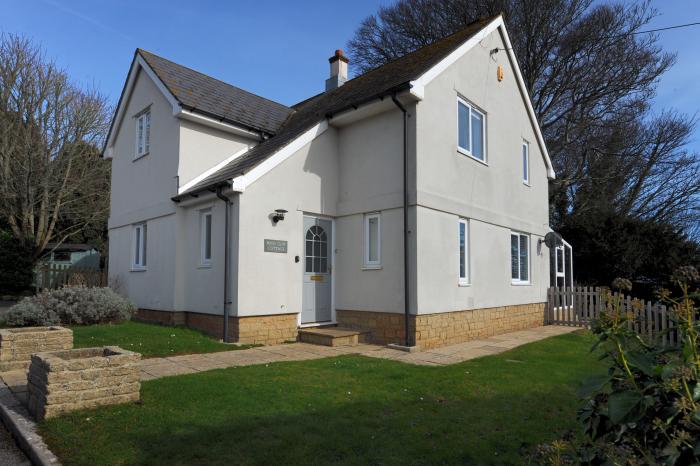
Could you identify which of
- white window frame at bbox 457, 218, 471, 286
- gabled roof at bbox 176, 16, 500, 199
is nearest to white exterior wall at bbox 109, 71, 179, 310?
gabled roof at bbox 176, 16, 500, 199

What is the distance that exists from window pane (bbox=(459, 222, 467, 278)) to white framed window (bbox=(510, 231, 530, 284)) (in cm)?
291

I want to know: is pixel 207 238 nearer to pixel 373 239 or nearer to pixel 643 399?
pixel 373 239

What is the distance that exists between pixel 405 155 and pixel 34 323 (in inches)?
354

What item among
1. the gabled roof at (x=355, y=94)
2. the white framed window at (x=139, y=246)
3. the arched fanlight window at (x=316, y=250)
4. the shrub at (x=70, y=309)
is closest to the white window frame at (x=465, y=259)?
the arched fanlight window at (x=316, y=250)

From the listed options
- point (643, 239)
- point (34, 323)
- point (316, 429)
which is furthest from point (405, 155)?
point (643, 239)

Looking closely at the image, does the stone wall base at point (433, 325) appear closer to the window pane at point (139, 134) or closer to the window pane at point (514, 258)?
the window pane at point (514, 258)

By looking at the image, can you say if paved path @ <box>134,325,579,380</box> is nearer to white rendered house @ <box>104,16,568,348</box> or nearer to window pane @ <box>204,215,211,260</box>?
white rendered house @ <box>104,16,568,348</box>

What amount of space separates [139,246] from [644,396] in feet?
46.3

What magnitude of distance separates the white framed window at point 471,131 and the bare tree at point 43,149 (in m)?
19.1

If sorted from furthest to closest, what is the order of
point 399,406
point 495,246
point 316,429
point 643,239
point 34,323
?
point 643,239 < point 495,246 < point 34,323 < point 399,406 < point 316,429

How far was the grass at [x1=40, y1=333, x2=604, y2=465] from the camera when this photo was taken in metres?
4.14

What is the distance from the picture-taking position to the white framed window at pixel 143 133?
14.1 meters

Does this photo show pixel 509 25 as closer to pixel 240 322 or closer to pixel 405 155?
pixel 405 155

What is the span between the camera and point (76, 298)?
11516 mm
